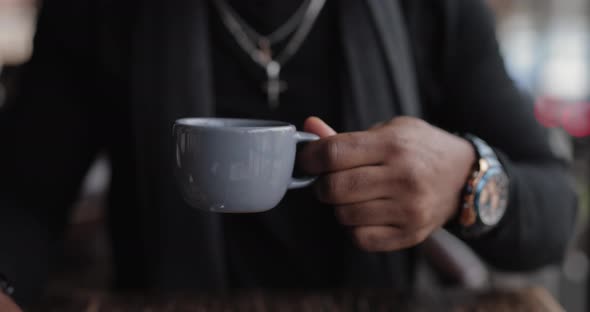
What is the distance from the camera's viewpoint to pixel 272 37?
0.77m

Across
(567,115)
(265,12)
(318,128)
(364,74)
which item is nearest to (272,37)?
(265,12)

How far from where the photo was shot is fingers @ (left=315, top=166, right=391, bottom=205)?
472 millimetres

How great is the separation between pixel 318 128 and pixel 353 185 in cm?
6

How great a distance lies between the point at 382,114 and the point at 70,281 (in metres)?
2.21

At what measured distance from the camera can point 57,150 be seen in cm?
85

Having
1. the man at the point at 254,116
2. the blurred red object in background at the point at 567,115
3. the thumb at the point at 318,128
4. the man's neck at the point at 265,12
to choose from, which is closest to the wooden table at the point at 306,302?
the man at the point at 254,116

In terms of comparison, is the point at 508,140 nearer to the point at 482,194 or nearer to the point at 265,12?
the point at 482,194

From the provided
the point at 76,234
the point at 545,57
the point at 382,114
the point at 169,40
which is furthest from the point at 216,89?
the point at 545,57

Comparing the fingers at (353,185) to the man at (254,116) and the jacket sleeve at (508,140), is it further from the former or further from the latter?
the jacket sleeve at (508,140)

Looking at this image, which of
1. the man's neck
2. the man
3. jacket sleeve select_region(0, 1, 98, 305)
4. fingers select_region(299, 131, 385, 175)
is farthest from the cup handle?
jacket sleeve select_region(0, 1, 98, 305)

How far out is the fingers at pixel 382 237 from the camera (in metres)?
0.50

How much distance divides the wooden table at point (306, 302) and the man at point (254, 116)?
52 mm

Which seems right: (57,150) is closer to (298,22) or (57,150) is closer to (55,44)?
(55,44)

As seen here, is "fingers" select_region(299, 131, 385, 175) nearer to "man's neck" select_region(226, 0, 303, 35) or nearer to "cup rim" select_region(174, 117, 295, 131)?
"cup rim" select_region(174, 117, 295, 131)
